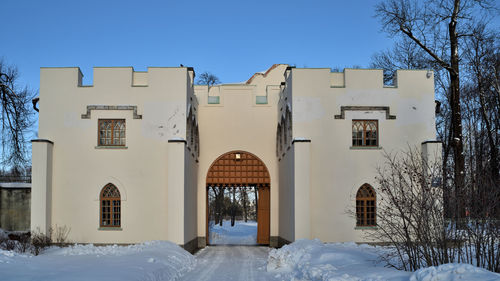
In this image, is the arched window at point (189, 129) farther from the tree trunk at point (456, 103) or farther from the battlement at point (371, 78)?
the tree trunk at point (456, 103)

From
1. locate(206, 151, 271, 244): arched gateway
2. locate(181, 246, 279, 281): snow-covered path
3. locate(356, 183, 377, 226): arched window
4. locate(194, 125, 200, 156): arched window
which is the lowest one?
locate(181, 246, 279, 281): snow-covered path

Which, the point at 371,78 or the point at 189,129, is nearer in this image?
the point at 371,78

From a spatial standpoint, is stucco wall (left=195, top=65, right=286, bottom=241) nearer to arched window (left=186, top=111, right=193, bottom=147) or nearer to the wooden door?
the wooden door

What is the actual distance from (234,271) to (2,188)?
11.5m

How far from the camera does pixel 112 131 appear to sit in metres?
17.4

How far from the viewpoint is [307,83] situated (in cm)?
1747

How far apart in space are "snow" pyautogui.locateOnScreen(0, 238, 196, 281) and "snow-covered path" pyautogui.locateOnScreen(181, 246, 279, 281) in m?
0.47

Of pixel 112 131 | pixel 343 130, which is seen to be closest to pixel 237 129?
pixel 343 130

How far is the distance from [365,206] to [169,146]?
6.96 m

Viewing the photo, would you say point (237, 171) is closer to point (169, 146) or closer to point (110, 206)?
point (169, 146)

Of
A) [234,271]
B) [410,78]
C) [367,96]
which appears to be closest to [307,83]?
[367,96]

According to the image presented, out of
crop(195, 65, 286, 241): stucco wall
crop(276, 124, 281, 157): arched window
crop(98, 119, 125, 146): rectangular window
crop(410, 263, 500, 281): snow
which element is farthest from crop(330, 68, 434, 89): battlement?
crop(410, 263, 500, 281): snow

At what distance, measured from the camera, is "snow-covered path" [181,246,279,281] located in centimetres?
1215

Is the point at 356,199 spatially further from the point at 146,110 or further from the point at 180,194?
the point at 146,110
